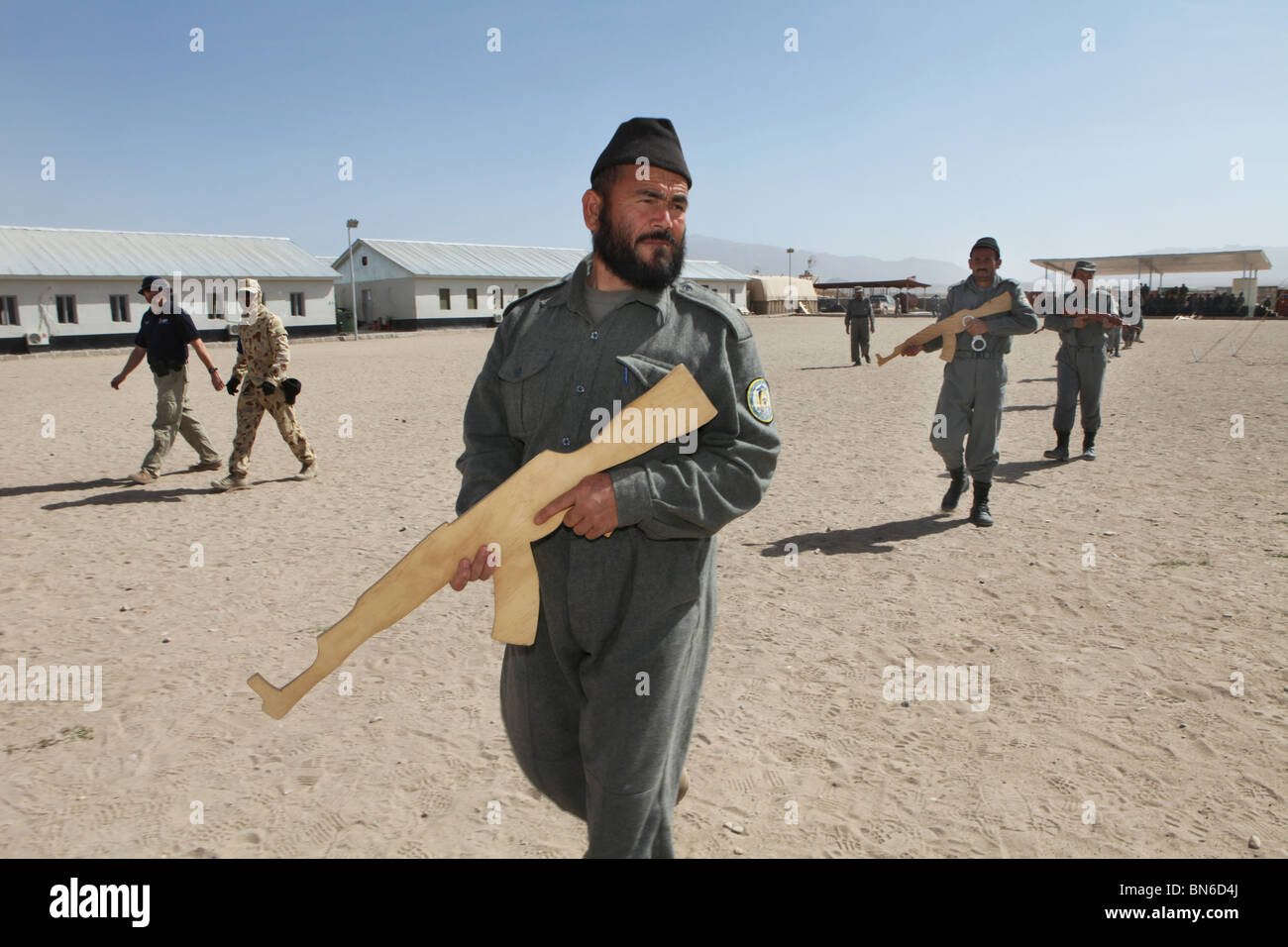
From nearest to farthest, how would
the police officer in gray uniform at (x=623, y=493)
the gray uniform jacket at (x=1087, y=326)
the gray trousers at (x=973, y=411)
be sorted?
the police officer in gray uniform at (x=623, y=493) → the gray trousers at (x=973, y=411) → the gray uniform jacket at (x=1087, y=326)

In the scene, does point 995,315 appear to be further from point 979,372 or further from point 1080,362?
point 1080,362

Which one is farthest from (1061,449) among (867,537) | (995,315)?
(867,537)

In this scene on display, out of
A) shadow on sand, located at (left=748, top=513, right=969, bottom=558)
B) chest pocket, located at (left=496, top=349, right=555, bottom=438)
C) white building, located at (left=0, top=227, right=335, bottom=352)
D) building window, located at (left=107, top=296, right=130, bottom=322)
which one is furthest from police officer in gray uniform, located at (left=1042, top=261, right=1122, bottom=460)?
building window, located at (left=107, top=296, right=130, bottom=322)

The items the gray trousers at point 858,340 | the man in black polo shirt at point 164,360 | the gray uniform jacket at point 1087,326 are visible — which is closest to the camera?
the man in black polo shirt at point 164,360

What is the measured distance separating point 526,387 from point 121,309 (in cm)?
4072

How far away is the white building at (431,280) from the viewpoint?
47031mm

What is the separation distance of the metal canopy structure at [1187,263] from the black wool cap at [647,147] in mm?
45442

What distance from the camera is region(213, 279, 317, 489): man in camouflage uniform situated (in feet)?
27.0

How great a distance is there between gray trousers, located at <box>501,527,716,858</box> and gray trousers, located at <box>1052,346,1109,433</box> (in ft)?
27.5

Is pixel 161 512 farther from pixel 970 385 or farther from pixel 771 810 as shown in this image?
pixel 970 385

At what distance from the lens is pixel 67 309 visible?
113 ft

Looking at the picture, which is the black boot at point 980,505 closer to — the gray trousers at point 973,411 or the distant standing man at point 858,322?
the gray trousers at point 973,411

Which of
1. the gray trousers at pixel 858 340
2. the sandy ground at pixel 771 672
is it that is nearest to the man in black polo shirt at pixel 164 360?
the sandy ground at pixel 771 672
